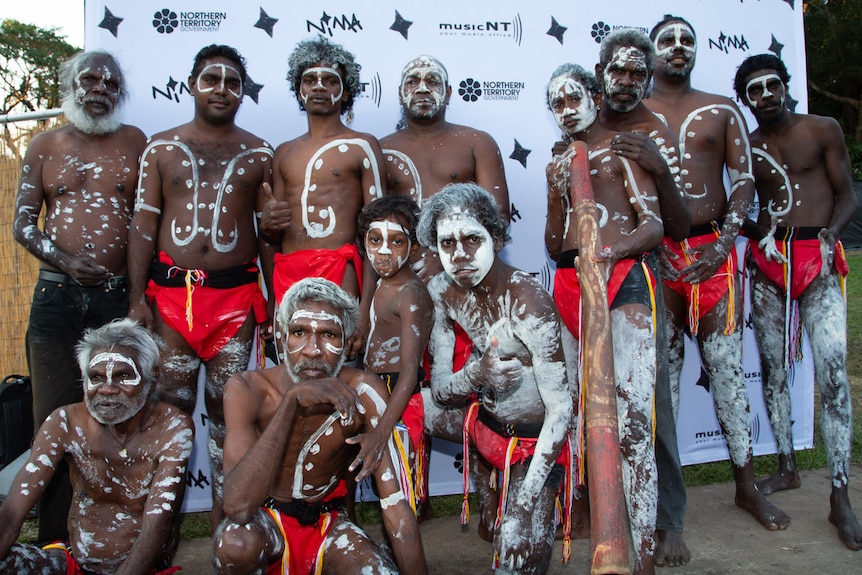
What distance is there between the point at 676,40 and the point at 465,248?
1822 millimetres

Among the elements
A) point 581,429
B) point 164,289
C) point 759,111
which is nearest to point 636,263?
point 581,429

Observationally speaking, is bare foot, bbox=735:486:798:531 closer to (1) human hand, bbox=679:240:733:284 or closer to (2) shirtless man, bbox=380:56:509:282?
(1) human hand, bbox=679:240:733:284

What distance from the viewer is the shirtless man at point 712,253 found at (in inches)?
134

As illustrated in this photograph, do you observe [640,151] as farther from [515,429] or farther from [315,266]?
[315,266]

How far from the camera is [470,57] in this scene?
423 centimetres

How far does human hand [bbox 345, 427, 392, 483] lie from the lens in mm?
2363

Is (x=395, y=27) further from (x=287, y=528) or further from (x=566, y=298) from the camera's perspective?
(x=287, y=528)

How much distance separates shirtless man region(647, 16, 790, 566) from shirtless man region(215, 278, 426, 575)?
5.78 feet

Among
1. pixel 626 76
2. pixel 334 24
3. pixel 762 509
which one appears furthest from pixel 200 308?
pixel 762 509

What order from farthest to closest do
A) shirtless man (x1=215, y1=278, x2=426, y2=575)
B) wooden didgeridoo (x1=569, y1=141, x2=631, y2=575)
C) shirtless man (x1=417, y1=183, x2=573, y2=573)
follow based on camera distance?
1. shirtless man (x1=417, y1=183, x2=573, y2=573)
2. shirtless man (x1=215, y1=278, x2=426, y2=575)
3. wooden didgeridoo (x1=569, y1=141, x2=631, y2=575)

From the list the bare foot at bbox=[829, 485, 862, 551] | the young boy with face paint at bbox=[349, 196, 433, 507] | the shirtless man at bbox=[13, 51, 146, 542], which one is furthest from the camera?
the shirtless man at bbox=[13, 51, 146, 542]

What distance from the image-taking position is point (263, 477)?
2.20 m

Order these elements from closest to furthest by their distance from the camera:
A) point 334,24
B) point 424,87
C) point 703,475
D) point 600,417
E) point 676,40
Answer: point 600,417
point 424,87
point 676,40
point 334,24
point 703,475

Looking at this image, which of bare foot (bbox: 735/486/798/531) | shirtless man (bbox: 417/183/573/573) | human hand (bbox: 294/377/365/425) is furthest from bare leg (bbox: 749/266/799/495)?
human hand (bbox: 294/377/365/425)
